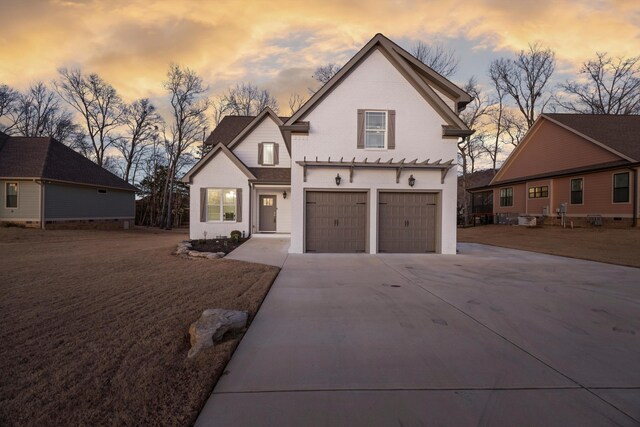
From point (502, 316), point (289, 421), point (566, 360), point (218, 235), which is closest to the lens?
point (289, 421)

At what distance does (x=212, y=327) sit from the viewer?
12.3ft

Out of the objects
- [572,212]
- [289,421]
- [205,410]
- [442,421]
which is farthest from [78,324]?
[572,212]

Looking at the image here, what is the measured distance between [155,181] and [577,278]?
38149 mm

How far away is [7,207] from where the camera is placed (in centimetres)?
1944

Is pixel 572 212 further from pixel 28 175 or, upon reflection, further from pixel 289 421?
pixel 28 175

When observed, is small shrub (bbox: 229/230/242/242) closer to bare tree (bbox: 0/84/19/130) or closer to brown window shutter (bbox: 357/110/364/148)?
brown window shutter (bbox: 357/110/364/148)

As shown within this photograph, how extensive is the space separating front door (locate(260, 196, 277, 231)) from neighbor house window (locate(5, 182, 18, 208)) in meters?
16.4

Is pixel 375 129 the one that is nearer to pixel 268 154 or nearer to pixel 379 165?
pixel 379 165

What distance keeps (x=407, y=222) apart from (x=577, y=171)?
652 inches

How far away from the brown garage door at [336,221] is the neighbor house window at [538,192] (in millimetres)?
19094

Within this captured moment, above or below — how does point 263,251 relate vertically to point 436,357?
above

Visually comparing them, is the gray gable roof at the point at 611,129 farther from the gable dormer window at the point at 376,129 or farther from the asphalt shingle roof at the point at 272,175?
the asphalt shingle roof at the point at 272,175

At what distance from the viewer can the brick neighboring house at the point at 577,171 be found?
1797cm

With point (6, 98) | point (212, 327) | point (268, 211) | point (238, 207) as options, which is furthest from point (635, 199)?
point (6, 98)
